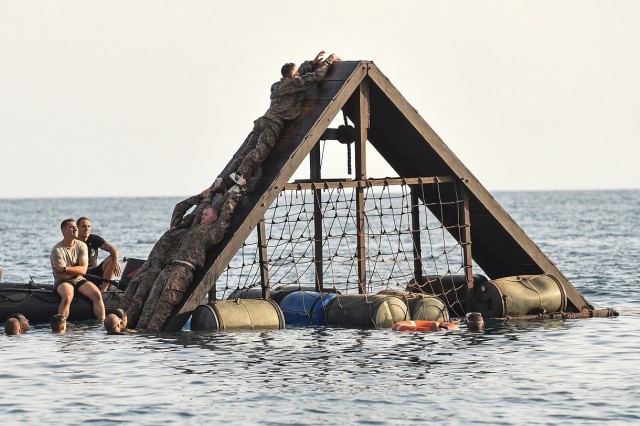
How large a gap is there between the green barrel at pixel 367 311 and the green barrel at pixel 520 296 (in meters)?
2.19

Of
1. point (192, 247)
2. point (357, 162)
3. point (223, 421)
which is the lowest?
point (223, 421)

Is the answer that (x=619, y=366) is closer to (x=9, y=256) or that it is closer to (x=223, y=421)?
(x=223, y=421)

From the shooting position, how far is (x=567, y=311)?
2875cm

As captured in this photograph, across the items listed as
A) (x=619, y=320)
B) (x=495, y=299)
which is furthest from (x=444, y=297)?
(x=619, y=320)

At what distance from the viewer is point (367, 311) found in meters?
25.8

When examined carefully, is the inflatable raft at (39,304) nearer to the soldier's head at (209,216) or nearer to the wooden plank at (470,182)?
the soldier's head at (209,216)

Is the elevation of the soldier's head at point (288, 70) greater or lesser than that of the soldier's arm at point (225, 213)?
greater

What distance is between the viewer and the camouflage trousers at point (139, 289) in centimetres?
2498

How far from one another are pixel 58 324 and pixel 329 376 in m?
6.92

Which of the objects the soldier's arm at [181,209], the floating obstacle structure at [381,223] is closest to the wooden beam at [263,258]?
the floating obstacle structure at [381,223]

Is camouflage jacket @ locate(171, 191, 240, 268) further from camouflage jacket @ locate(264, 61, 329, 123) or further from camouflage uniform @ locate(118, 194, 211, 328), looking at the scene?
camouflage jacket @ locate(264, 61, 329, 123)

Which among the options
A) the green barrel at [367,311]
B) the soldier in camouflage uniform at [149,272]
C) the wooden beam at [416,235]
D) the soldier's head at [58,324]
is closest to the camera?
the soldier in camouflage uniform at [149,272]

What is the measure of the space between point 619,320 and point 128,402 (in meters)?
13.2

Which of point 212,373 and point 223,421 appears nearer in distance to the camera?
point 223,421
